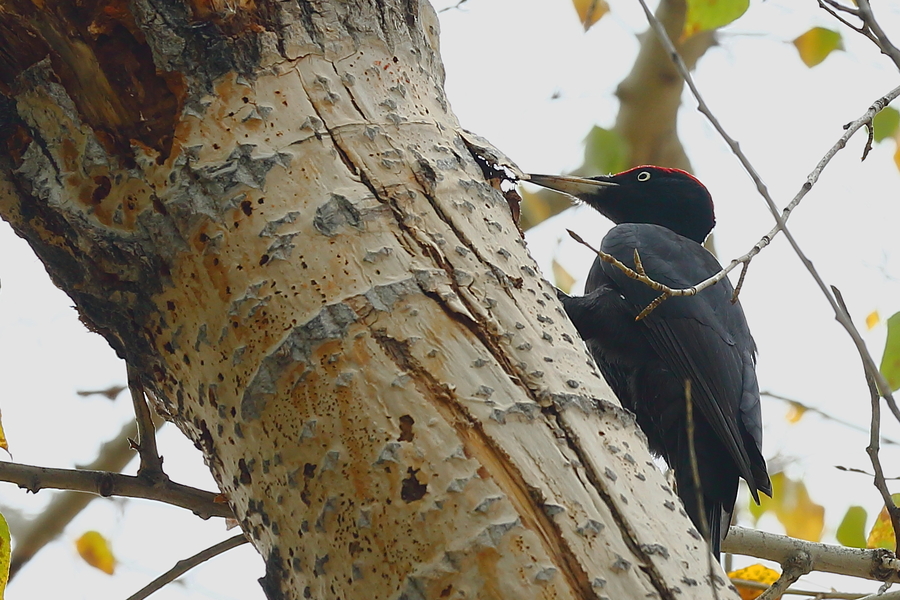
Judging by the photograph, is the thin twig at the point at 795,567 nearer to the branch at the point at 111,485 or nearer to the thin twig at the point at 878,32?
the thin twig at the point at 878,32

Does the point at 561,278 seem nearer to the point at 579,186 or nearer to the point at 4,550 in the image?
the point at 579,186

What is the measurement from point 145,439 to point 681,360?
1.75 meters

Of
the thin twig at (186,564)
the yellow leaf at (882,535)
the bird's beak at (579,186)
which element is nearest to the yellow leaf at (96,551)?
the bird's beak at (579,186)

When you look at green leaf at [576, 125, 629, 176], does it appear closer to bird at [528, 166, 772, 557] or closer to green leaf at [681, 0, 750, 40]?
bird at [528, 166, 772, 557]

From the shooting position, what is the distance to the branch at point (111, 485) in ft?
4.74

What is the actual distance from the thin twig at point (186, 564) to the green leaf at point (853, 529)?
1809 millimetres

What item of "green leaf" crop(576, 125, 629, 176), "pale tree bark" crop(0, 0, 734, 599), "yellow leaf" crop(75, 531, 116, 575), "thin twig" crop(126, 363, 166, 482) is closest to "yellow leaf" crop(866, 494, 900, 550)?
"pale tree bark" crop(0, 0, 734, 599)

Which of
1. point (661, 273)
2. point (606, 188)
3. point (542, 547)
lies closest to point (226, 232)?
point (542, 547)

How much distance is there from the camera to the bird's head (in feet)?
12.0

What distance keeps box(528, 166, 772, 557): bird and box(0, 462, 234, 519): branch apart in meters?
1.43

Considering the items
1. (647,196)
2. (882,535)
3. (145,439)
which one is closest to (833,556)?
Result: (882,535)

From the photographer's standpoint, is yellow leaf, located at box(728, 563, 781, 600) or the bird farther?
the bird

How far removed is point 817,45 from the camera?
3902mm

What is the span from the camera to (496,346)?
1.12 meters
